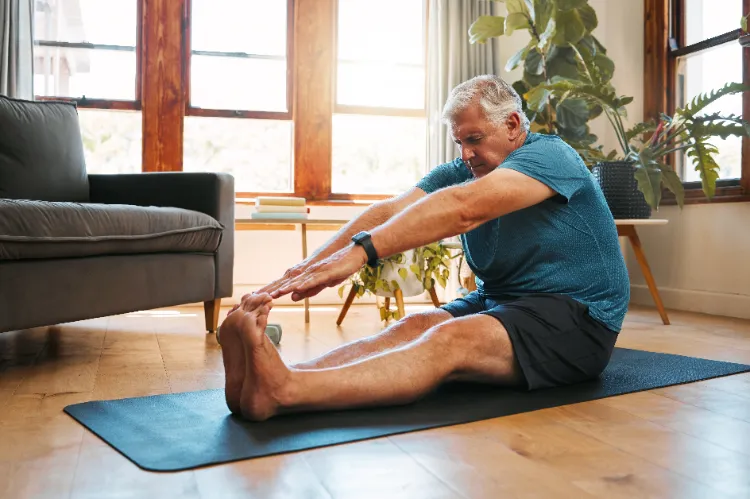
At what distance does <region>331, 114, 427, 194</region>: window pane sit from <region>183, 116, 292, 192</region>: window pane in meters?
0.32

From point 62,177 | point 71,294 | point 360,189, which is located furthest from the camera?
point 360,189

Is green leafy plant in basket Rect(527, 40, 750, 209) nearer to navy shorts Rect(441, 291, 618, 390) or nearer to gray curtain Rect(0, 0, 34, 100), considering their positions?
navy shorts Rect(441, 291, 618, 390)

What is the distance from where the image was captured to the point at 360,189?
15.1ft

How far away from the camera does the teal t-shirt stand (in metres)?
1.69

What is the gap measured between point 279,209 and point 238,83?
4.38ft

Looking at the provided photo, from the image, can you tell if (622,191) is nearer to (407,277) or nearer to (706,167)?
(706,167)

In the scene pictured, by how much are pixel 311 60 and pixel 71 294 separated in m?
2.69

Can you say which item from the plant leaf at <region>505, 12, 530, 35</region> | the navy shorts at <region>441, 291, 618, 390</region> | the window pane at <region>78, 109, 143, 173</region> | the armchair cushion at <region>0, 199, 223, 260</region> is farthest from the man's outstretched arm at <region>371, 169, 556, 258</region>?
the window pane at <region>78, 109, 143, 173</region>

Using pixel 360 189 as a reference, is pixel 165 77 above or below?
above

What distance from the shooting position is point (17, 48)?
3789 millimetres

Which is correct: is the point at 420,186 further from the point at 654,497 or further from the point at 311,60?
the point at 311,60

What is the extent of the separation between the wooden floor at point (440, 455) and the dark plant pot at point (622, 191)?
158cm

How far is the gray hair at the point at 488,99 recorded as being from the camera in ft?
5.67

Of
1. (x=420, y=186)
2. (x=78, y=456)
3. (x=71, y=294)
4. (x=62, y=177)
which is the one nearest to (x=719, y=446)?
(x=420, y=186)
